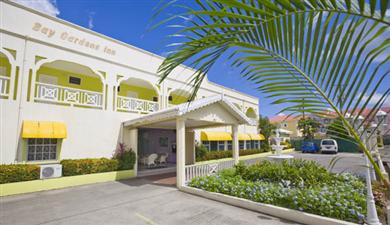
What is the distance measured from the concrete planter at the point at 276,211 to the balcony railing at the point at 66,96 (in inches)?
377

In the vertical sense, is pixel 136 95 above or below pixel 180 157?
above

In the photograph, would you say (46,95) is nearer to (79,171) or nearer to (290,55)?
(79,171)

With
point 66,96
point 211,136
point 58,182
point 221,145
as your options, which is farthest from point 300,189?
point 221,145

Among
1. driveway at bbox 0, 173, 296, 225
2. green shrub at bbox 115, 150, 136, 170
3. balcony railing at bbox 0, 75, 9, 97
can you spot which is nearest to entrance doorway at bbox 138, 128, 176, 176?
green shrub at bbox 115, 150, 136, 170

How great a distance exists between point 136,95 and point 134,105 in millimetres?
3522

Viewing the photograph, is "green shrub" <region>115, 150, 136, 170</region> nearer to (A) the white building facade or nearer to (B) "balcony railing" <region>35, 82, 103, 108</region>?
(A) the white building facade

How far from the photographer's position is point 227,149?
24922 millimetres

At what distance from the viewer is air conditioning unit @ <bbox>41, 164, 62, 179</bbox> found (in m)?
10.4

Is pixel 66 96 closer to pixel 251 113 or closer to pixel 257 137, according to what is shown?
pixel 257 137

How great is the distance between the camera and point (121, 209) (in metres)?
7.69

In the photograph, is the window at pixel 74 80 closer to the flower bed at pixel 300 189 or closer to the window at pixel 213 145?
the flower bed at pixel 300 189

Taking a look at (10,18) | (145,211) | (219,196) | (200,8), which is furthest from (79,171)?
(200,8)

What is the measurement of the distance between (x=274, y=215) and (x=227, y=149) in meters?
17.9

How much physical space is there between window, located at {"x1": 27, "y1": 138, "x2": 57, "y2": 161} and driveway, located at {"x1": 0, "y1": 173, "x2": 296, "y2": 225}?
242 cm
